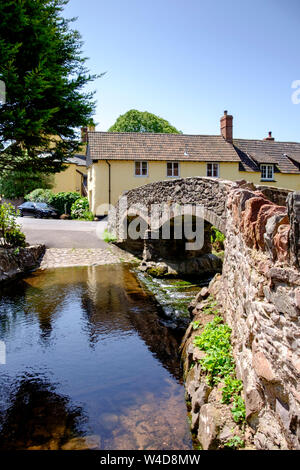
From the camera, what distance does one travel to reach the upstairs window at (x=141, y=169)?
26.6 metres

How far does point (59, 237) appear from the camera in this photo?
18703mm

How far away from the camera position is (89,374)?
646cm

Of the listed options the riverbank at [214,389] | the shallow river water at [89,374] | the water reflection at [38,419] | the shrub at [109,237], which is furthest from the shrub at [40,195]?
the riverbank at [214,389]

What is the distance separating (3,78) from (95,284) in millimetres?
7310

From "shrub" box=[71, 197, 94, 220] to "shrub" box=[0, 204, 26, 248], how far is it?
38.3 ft

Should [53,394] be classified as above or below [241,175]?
below

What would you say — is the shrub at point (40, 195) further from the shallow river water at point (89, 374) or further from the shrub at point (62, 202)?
the shallow river water at point (89, 374)

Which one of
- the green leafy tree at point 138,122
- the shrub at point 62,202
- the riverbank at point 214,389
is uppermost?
the green leafy tree at point 138,122

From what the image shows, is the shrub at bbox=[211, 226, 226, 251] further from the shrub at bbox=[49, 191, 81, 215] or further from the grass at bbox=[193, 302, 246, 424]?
the shrub at bbox=[49, 191, 81, 215]

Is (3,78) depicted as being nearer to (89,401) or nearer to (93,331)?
(93,331)

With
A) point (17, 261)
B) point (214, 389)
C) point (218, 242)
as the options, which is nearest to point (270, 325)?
point (214, 389)

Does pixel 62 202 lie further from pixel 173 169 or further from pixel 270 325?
pixel 270 325

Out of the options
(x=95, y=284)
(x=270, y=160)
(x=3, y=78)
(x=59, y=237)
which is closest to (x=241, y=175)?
(x=270, y=160)

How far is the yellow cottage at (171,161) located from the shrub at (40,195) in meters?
4.01
